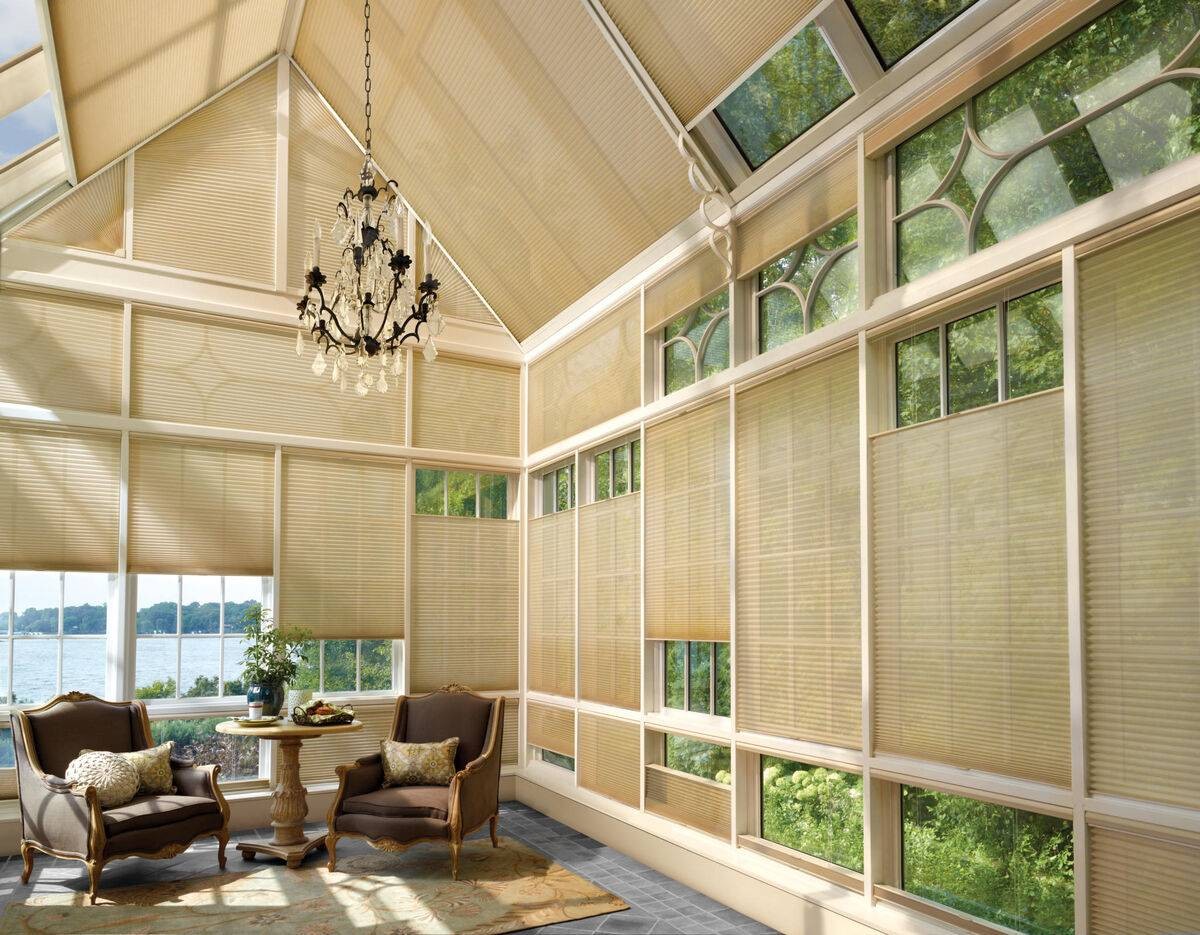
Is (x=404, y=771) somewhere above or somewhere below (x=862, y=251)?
below

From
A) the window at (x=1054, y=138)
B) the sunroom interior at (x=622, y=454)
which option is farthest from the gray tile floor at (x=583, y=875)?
the window at (x=1054, y=138)

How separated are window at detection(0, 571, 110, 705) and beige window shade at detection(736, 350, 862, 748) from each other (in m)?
4.54

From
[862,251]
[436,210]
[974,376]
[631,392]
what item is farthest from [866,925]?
[436,210]

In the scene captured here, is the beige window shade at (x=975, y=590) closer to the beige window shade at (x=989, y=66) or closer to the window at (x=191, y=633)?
the beige window shade at (x=989, y=66)

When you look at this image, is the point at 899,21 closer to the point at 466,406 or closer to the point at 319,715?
the point at 466,406

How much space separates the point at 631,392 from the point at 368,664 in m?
3.09

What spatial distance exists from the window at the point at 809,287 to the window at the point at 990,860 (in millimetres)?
2308

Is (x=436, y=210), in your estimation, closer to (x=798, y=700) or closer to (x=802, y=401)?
(x=802, y=401)

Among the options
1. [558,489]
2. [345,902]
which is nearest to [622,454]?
[558,489]

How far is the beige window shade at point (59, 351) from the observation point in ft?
21.0

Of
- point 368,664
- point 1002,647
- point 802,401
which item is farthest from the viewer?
point 368,664

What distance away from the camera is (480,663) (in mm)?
7793

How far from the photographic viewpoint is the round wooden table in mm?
5805

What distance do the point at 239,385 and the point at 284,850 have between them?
335 cm
